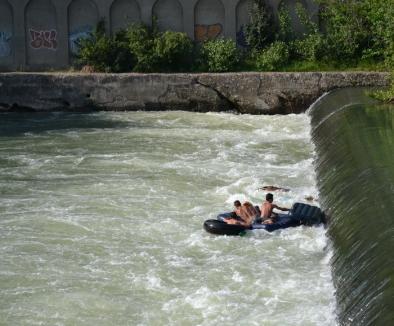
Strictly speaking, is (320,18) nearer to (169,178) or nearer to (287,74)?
(287,74)

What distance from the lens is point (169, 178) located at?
57.1 ft

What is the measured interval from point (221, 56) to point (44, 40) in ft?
19.1

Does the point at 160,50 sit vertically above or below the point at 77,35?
below

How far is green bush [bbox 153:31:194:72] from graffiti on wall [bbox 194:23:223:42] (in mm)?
988

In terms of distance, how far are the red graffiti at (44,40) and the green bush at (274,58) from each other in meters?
6.46

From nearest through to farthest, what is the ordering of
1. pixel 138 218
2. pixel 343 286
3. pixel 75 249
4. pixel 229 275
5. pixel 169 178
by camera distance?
pixel 343 286 < pixel 229 275 < pixel 75 249 < pixel 138 218 < pixel 169 178

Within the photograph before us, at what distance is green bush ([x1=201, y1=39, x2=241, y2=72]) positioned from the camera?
26.4m

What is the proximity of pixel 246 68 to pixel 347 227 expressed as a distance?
47.6ft

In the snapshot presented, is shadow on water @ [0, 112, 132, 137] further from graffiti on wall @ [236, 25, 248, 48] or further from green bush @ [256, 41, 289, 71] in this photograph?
graffiti on wall @ [236, 25, 248, 48]

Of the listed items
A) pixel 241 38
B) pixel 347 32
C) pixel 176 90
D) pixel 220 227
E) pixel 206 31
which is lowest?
pixel 220 227

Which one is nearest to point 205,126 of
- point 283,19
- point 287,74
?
point 287,74

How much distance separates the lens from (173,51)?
86.5 ft

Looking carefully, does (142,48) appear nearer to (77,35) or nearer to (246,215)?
(77,35)

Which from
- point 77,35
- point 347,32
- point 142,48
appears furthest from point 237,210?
point 77,35
